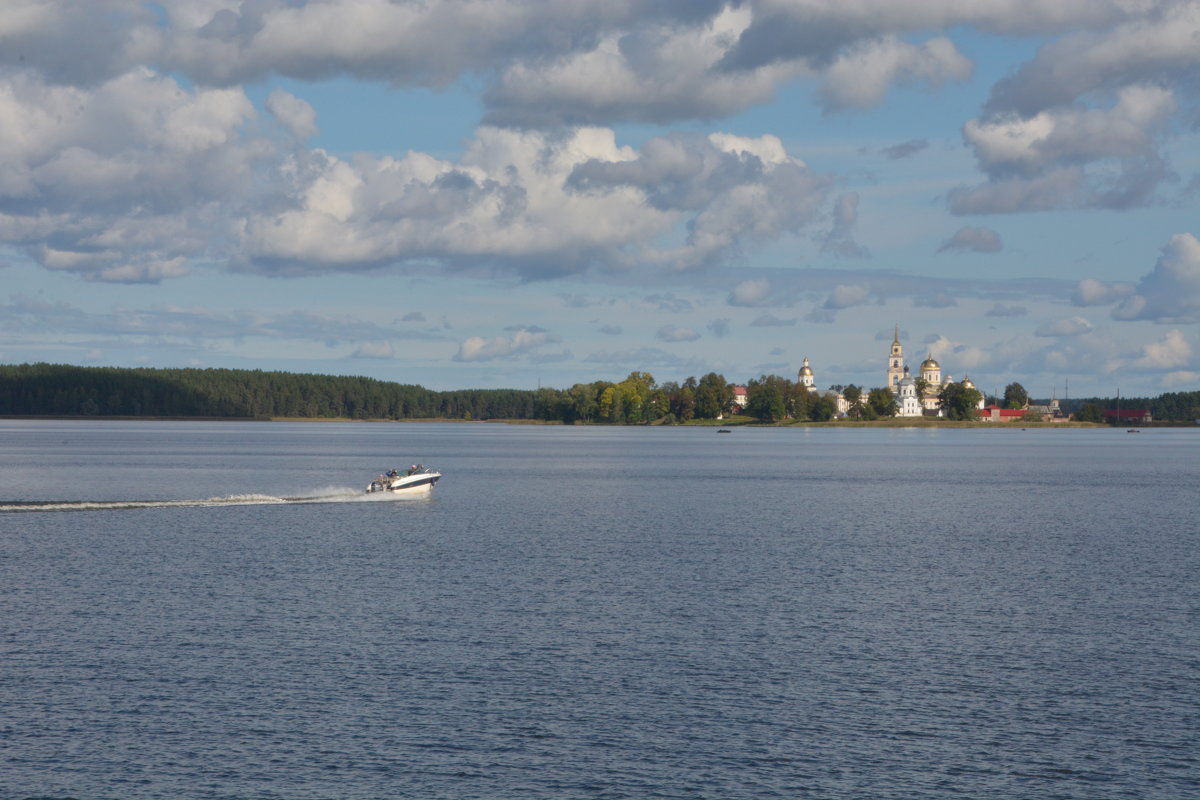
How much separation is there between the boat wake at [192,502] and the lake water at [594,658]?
9.34ft

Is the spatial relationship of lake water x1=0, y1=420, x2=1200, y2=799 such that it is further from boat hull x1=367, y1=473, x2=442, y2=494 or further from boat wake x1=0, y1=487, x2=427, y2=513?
boat hull x1=367, y1=473, x2=442, y2=494

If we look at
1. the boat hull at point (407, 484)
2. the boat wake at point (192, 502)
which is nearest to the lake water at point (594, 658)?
the boat wake at point (192, 502)

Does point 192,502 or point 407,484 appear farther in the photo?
point 407,484

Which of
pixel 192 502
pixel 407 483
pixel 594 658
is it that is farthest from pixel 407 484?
pixel 594 658

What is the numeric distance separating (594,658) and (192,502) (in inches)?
2530

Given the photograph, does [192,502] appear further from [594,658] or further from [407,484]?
[594,658]

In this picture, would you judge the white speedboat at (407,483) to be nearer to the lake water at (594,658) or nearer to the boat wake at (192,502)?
the boat wake at (192,502)

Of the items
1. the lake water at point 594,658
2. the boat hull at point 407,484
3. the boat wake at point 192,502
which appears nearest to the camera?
the lake water at point 594,658

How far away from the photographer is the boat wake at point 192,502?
89.7 meters

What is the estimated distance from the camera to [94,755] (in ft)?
99.1

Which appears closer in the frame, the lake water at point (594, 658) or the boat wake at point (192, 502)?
the lake water at point (594, 658)

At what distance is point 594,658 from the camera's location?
40531mm

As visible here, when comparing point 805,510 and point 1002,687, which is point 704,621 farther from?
point 805,510

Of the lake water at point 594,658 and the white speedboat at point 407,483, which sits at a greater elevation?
the white speedboat at point 407,483
